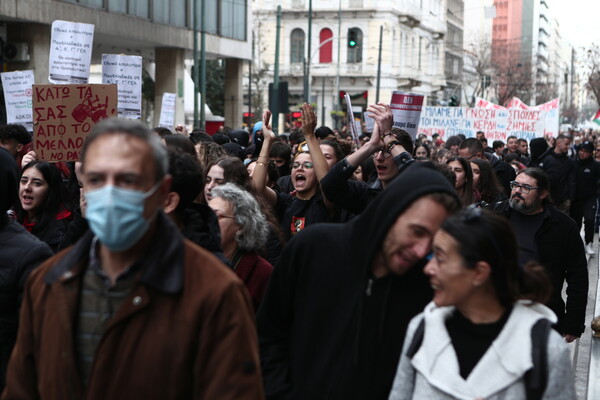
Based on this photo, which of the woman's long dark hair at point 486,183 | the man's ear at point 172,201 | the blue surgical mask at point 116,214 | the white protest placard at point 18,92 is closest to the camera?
the blue surgical mask at point 116,214

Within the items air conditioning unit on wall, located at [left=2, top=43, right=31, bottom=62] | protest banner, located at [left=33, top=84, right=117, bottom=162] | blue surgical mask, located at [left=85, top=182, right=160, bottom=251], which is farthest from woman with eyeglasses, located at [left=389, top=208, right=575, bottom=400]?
air conditioning unit on wall, located at [left=2, top=43, right=31, bottom=62]

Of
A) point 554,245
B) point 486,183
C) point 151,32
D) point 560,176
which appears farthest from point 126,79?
point 151,32

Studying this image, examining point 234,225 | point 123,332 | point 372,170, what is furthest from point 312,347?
point 372,170

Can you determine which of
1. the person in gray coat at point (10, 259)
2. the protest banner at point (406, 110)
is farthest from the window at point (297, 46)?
the person in gray coat at point (10, 259)

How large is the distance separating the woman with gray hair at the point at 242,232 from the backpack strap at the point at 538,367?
1660 mm

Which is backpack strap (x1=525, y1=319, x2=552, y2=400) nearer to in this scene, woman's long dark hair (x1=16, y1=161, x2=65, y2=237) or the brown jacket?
the brown jacket

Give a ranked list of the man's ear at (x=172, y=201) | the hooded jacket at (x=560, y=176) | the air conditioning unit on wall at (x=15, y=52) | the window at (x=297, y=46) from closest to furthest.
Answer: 1. the man's ear at (x=172, y=201)
2. the hooded jacket at (x=560, y=176)
3. the air conditioning unit on wall at (x=15, y=52)
4. the window at (x=297, y=46)

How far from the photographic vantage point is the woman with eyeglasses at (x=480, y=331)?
3080 mm

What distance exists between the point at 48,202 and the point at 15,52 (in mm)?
17017

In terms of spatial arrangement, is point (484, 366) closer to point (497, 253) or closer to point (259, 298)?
point (497, 253)

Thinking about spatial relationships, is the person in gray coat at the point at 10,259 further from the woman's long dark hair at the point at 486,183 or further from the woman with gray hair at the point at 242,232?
the woman's long dark hair at the point at 486,183

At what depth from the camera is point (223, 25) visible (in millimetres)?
33625

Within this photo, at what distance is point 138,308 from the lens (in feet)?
8.37

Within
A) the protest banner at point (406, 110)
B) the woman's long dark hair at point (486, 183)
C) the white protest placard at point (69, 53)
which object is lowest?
the woman's long dark hair at point (486, 183)
